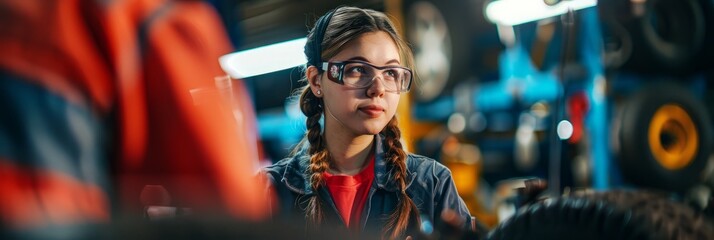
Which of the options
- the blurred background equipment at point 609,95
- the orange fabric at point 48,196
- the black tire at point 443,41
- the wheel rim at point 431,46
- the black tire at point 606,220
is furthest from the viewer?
the blurred background equipment at point 609,95

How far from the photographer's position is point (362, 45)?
1.12 meters

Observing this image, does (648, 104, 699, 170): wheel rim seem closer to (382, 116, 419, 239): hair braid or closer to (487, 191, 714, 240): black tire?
(487, 191, 714, 240): black tire

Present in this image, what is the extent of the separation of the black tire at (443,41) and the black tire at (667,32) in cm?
119

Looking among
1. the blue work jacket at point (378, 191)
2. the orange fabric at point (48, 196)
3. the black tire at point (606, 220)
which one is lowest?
the black tire at point (606, 220)

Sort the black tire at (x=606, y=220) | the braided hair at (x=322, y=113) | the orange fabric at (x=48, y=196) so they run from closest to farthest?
the orange fabric at (x=48, y=196)
the braided hair at (x=322, y=113)
the black tire at (x=606, y=220)

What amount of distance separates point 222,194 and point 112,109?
0.38 ft

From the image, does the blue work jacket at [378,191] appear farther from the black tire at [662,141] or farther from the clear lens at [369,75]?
the black tire at [662,141]

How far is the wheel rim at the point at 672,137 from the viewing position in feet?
12.2

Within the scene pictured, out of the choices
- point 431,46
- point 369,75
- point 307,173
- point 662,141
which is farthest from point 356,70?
point 662,141

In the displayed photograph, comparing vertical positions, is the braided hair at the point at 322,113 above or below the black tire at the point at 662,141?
above

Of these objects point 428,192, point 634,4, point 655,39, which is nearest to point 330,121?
point 428,192

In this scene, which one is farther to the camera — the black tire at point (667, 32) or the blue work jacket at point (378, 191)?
the black tire at point (667, 32)

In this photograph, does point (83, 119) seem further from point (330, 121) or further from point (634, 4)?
point (634, 4)

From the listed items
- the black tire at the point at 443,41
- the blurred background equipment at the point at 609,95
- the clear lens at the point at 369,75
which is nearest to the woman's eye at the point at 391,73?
the clear lens at the point at 369,75
